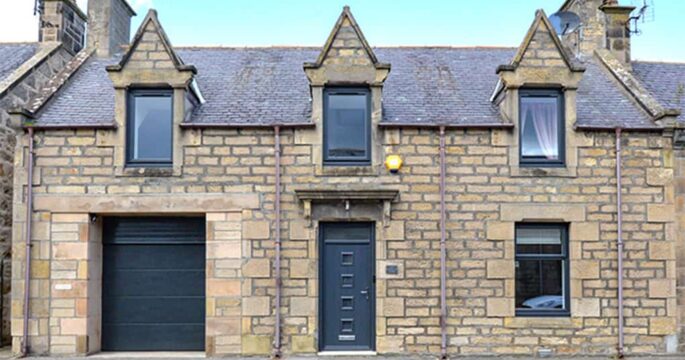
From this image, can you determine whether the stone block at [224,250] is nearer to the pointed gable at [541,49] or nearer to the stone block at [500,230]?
the stone block at [500,230]

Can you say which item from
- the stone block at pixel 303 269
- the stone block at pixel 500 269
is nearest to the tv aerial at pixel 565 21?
the stone block at pixel 500 269

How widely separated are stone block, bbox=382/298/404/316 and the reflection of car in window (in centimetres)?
232

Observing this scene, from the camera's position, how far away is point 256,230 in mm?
11977

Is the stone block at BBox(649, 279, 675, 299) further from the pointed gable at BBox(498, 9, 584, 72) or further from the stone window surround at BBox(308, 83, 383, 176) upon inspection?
the stone window surround at BBox(308, 83, 383, 176)

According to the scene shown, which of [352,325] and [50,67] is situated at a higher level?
[50,67]

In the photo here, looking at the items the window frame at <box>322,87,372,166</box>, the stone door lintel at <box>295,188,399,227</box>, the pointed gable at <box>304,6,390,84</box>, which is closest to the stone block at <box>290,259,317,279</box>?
the stone door lintel at <box>295,188,399,227</box>

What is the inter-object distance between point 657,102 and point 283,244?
27.0 ft

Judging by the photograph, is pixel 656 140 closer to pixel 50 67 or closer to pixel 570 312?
pixel 570 312

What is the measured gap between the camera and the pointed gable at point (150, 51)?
40.2 ft

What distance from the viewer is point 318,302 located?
1192 cm

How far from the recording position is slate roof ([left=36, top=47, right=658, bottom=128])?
12.5 meters

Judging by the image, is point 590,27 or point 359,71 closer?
point 359,71

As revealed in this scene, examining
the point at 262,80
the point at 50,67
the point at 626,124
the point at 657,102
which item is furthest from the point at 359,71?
the point at 50,67

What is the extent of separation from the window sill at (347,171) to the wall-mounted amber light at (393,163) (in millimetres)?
252
